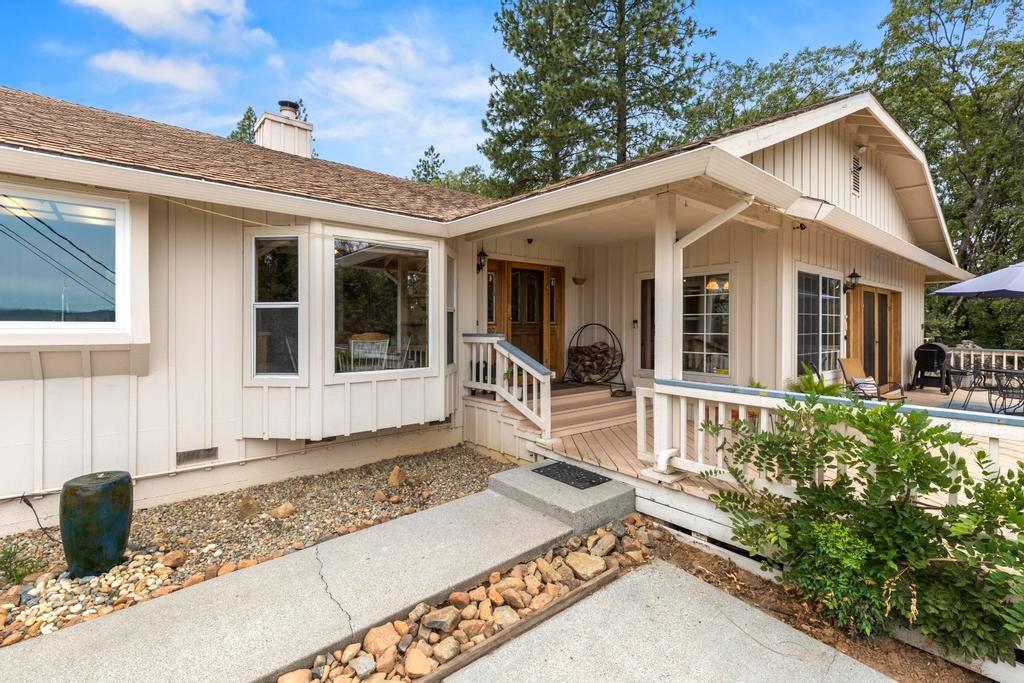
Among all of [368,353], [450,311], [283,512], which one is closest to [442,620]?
[283,512]

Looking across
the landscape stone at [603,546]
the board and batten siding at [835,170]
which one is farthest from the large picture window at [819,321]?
the landscape stone at [603,546]

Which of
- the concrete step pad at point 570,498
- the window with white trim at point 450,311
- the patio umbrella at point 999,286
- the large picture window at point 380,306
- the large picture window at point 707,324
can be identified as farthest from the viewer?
the large picture window at point 707,324

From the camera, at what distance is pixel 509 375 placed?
17.5 feet

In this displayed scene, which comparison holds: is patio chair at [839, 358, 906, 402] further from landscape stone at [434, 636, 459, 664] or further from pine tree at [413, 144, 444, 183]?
pine tree at [413, 144, 444, 183]

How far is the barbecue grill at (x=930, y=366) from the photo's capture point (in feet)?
27.3

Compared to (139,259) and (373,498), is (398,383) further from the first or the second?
(139,259)

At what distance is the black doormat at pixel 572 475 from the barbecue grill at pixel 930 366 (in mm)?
8427

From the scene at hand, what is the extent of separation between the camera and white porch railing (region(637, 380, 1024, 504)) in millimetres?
2170

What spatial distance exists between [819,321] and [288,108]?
910 centimetres

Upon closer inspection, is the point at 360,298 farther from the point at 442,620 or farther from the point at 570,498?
the point at 442,620

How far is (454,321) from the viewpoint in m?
5.71

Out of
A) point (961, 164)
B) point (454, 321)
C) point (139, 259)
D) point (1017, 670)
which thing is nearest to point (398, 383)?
point (454, 321)

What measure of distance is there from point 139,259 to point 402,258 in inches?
90.2

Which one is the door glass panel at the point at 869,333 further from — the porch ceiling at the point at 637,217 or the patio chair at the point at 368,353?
the patio chair at the point at 368,353
